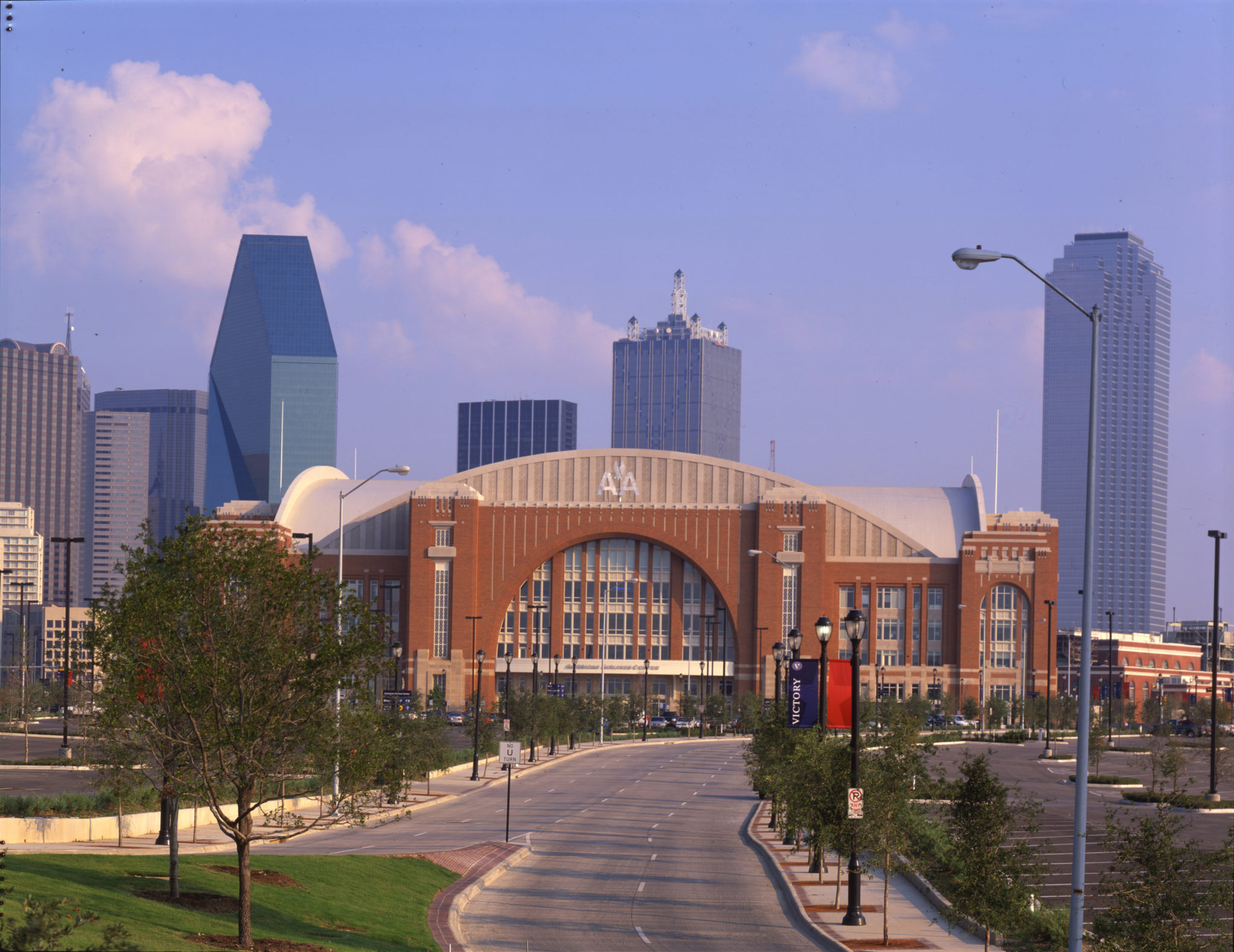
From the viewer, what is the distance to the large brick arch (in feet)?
442

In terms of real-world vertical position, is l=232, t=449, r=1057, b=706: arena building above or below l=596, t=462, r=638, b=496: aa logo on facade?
below

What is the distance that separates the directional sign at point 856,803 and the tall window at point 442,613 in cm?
10676

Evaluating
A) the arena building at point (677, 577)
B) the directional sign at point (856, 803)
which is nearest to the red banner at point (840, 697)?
the directional sign at point (856, 803)

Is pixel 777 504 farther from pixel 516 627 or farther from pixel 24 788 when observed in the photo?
pixel 24 788

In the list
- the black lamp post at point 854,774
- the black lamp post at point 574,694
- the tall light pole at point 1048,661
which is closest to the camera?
the black lamp post at point 854,774

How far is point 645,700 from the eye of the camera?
382 feet

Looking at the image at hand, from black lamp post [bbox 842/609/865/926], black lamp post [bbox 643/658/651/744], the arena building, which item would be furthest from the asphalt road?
the arena building

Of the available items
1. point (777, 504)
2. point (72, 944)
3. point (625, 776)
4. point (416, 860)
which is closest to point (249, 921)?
point (72, 944)

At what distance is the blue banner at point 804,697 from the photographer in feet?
121

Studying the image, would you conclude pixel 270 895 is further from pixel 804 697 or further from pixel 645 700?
pixel 645 700

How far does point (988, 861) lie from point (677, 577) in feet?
375

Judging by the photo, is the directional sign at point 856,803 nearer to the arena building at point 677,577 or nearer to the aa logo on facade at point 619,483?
the arena building at point 677,577

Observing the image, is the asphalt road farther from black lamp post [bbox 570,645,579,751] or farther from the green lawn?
black lamp post [bbox 570,645,579,751]

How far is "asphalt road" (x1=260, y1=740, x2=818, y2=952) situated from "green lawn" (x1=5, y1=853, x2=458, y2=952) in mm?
1606
